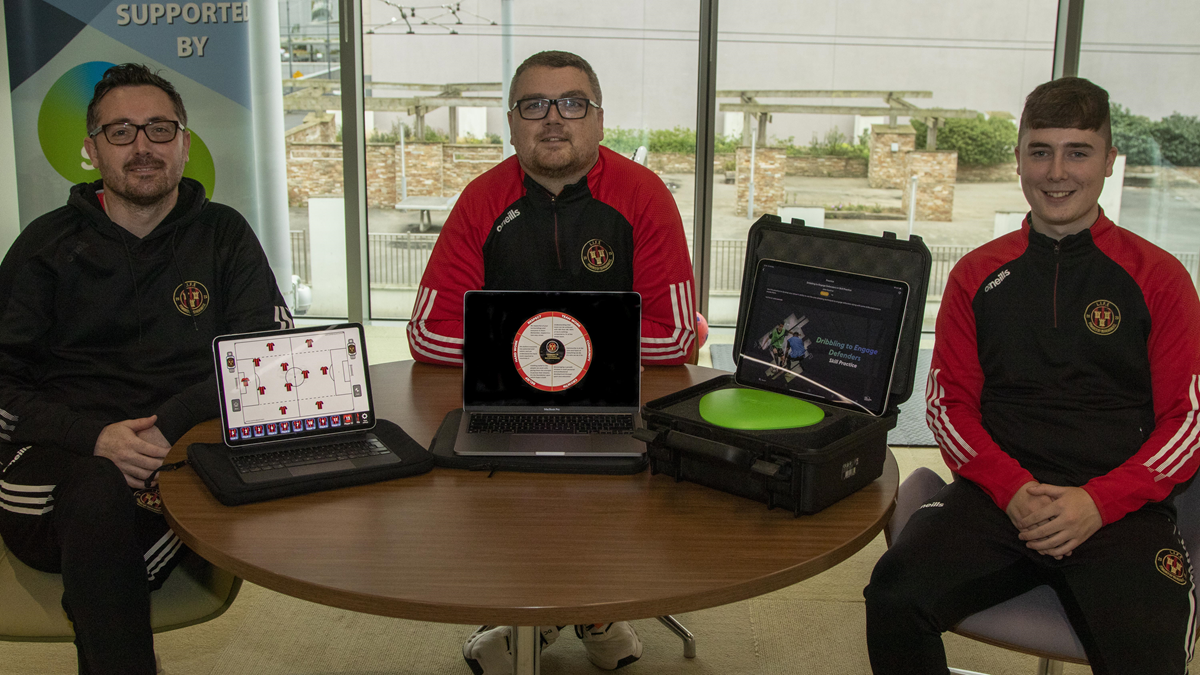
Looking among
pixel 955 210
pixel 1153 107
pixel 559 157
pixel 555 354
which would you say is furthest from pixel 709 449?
pixel 1153 107

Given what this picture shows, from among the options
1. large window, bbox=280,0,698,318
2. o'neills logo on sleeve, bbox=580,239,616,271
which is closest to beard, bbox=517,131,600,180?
o'neills logo on sleeve, bbox=580,239,616,271

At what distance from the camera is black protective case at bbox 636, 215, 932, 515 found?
1.45 m

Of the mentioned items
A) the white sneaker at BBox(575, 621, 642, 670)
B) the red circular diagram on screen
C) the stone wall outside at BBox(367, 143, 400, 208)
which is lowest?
the white sneaker at BBox(575, 621, 642, 670)

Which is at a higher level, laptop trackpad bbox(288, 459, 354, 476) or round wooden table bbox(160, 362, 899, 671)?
laptop trackpad bbox(288, 459, 354, 476)

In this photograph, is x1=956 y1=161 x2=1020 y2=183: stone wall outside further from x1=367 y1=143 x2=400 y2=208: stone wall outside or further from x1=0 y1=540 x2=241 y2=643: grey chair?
x1=0 y1=540 x2=241 y2=643: grey chair

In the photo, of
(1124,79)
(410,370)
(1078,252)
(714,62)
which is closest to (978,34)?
(1124,79)

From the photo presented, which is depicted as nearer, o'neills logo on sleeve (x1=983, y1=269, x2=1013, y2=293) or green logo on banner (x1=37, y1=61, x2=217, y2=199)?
o'neills logo on sleeve (x1=983, y1=269, x2=1013, y2=293)

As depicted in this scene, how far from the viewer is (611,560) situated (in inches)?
51.5

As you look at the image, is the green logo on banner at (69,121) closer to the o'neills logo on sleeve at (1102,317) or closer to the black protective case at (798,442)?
the black protective case at (798,442)

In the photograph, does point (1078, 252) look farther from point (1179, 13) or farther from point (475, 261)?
point (1179, 13)

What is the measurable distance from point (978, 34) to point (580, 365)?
3.82 m

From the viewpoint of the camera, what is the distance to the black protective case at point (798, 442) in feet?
4.76

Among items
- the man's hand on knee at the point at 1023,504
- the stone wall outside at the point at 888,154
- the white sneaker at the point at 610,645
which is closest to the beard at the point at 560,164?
the white sneaker at the point at 610,645

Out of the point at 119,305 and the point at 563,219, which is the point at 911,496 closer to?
the point at 563,219
